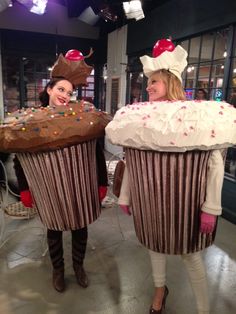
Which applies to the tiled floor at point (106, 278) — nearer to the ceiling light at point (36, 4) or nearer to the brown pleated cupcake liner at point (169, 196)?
the brown pleated cupcake liner at point (169, 196)

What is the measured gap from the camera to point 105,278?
1.84m

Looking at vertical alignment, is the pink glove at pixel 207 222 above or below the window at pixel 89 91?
below

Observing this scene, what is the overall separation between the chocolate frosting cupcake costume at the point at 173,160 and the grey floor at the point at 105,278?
1.91ft

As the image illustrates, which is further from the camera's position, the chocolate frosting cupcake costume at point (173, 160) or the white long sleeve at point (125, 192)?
the white long sleeve at point (125, 192)

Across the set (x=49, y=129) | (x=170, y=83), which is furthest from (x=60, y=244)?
(x=170, y=83)

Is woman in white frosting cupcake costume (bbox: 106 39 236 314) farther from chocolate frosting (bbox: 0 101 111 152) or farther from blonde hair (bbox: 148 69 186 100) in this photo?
chocolate frosting (bbox: 0 101 111 152)

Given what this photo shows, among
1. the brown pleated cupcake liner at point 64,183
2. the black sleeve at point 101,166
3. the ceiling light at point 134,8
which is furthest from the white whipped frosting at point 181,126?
the ceiling light at point 134,8

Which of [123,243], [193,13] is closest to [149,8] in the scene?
[193,13]

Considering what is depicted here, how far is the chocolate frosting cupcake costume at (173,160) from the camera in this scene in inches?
39.9

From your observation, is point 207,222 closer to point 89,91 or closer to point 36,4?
point 36,4

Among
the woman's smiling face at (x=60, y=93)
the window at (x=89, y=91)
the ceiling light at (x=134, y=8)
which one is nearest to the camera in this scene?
the woman's smiling face at (x=60, y=93)

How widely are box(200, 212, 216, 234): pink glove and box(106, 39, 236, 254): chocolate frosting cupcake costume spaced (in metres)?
0.02

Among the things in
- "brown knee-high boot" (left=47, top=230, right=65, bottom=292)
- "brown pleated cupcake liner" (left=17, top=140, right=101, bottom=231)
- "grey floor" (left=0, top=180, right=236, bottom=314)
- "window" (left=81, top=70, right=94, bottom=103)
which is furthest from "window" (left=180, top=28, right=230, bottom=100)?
"window" (left=81, top=70, right=94, bottom=103)

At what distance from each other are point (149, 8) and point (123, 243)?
11.8 ft
